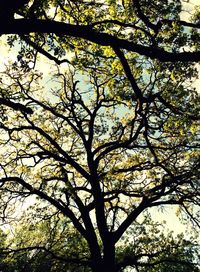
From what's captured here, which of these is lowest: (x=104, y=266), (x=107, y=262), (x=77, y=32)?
(x=104, y=266)

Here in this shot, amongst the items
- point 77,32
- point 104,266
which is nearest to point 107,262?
point 104,266

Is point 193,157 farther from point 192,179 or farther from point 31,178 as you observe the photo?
point 31,178

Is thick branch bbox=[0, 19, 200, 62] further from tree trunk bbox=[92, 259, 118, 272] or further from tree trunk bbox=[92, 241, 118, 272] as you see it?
tree trunk bbox=[92, 259, 118, 272]

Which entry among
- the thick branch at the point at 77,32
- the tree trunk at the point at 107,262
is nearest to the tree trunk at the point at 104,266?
the tree trunk at the point at 107,262

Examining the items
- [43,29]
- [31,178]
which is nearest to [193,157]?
[31,178]

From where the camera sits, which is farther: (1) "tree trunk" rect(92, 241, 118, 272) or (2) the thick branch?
(1) "tree trunk" rect(92, 241, 118, 272)

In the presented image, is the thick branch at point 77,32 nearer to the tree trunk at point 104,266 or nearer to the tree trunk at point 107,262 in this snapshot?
the tree trunk at point 107,262

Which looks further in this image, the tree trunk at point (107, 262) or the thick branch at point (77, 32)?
the tree trunk at point (107, 262)

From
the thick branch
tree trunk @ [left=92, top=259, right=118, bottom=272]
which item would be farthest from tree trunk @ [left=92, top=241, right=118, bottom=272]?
the thick branch

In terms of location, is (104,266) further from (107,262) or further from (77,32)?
(77,32)

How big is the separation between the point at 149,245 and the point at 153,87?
12155 millimetres

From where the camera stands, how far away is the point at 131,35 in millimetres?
12969

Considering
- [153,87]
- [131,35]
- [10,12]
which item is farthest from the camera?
[153,87]

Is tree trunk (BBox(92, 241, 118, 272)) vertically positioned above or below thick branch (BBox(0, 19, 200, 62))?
below
